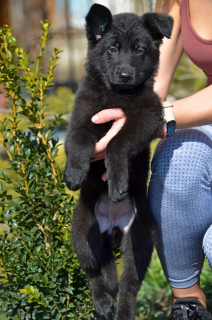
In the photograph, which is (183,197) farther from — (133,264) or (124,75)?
(124,75)

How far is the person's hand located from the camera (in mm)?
2084

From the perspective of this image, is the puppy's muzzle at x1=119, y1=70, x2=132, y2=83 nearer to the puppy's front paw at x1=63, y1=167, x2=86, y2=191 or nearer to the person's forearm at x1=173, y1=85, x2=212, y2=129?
the person's forearm at x1=173, y1=85, x2=212, y2=129

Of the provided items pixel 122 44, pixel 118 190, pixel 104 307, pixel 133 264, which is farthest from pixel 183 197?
pixel 122 44

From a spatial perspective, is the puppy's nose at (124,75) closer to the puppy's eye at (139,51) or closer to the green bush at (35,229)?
the puppy's eye at (139,51)

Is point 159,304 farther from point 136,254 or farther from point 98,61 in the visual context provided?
point 98,61

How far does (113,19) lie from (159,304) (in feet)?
5.61

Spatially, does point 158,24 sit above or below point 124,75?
above

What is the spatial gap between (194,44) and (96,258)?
41.0 inches

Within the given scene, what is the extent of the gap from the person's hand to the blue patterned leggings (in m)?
0.31

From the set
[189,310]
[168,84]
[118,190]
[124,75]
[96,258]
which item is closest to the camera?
[118,190]

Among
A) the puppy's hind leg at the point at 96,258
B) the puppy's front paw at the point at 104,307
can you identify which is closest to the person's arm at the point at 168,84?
the puppy's hind leg at the point at 96,258

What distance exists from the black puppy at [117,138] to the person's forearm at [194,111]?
13 centimetres

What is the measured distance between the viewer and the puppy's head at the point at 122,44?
211 cm

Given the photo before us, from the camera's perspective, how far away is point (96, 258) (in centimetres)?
217
